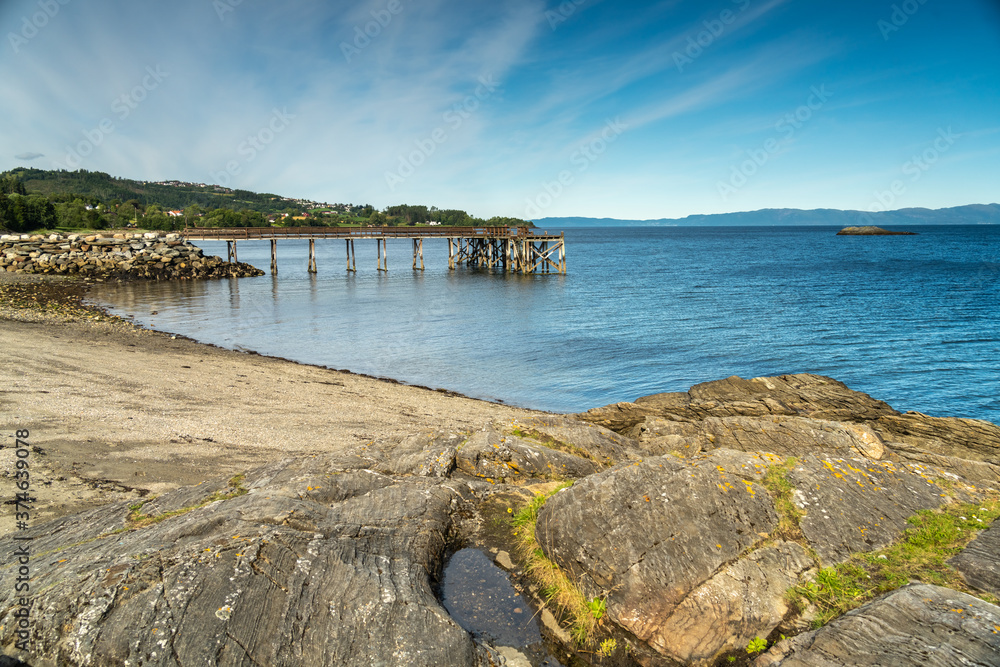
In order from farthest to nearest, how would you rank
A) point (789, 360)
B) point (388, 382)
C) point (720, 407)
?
point (789, 360), point (388, 382), point (720, 407)

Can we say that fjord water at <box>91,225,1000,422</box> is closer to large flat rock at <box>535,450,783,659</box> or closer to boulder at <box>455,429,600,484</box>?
boulder at <box>455,429,600,484</box>

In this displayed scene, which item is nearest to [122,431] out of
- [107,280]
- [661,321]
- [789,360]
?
[789,360]

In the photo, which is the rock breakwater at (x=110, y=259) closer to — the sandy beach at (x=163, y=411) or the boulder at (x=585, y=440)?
the sandy beach at (x=163, y=411)

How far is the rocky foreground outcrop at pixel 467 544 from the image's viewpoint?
422cm

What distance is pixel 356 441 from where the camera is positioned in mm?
11703

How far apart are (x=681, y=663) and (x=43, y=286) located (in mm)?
46089

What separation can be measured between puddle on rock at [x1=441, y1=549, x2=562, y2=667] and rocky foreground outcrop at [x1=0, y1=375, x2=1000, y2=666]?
0.24 meters

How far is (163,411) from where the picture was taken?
12.5 meters

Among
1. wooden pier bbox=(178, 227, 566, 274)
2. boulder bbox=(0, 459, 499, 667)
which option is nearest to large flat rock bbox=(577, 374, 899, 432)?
boulder bbox=(0, 459, 499, 667)

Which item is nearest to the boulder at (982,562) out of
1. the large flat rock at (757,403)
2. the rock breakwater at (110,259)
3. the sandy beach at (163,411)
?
the large flat rock at (757,403)

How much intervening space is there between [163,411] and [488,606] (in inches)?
416

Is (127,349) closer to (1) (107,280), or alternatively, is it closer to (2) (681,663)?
(2) (681,663)

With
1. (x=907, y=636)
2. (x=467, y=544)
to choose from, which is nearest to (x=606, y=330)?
(x=467, y=544)

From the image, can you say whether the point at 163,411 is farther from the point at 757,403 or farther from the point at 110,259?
the point at 110,259
